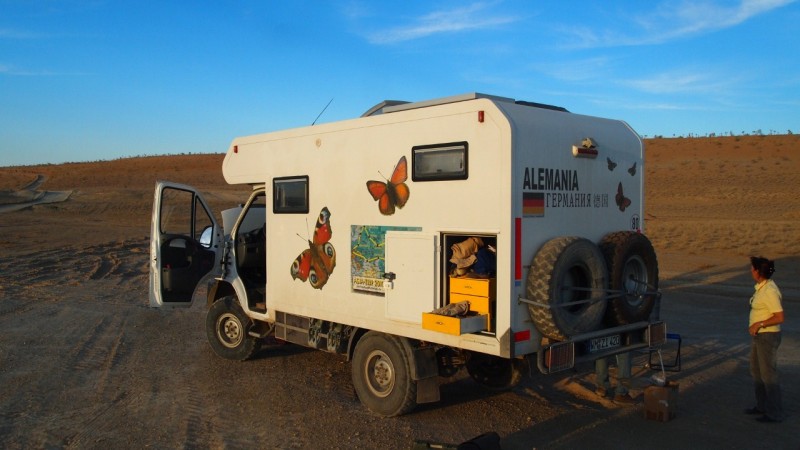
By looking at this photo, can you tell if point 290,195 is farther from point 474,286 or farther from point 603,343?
point 603,343

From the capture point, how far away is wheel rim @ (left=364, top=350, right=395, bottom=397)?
6699mm

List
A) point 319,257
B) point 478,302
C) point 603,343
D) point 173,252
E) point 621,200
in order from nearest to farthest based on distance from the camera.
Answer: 1. point 478,302
2. point 603,343
3. point 621,200
4. point 319,257
5. point 173,252

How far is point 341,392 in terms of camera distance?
758 centimetres

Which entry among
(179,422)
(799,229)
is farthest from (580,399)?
(799,229)

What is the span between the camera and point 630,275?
659cm

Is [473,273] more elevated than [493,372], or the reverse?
[473,273]

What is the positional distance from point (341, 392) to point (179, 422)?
1824mm

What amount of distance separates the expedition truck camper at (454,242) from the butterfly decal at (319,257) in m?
0.02

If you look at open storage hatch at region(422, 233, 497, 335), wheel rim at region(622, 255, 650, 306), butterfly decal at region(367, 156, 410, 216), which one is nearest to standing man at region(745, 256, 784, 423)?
wheel rim at region(622, 255, 650, 306)

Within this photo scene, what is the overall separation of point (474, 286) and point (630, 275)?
1719 mm

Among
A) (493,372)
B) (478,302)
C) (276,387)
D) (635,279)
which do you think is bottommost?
(276,387)

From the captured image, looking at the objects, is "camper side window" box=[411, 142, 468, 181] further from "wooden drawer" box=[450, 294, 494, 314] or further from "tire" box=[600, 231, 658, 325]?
"tire" box=[600, 231, 658, 325]

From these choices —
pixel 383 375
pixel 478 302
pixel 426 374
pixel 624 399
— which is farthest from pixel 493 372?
pixel 478 302

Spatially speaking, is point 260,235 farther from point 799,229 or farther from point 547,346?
point 799,229
